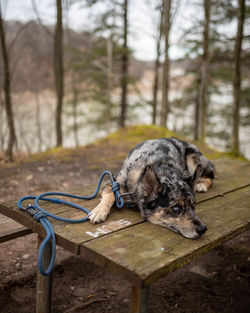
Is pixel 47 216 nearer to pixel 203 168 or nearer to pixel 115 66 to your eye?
pixel 203 168

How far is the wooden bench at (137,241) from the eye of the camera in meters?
1.92

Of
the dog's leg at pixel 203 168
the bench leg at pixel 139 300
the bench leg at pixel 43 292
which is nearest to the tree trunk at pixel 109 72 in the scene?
the dog's leg at pixel 203 168

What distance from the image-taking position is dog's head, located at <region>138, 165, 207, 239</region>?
250 cm

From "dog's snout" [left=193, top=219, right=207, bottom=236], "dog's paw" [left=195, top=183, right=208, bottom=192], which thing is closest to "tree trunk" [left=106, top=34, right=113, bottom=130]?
"dog's paw" [left=195, top=183, right=208, bottom=192]

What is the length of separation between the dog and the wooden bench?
9 centimetres

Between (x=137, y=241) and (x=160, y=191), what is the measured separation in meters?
0.59

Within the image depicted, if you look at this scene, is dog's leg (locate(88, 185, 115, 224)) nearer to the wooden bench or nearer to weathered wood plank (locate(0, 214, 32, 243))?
the wooden bench

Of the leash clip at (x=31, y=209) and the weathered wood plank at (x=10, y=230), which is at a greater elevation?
the leash clip at (x=31, y=209)

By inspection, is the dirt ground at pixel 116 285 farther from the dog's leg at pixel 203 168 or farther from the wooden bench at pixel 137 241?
the dog's leg at pixel 203 168

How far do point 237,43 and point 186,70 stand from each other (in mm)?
12744

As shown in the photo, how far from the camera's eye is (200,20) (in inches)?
586

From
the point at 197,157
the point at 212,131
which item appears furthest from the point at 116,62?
the point at 197,157

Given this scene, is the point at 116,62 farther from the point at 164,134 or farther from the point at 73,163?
the point at 73,163

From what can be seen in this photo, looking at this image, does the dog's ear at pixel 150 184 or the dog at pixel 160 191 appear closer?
the dog at pixel 160 191
